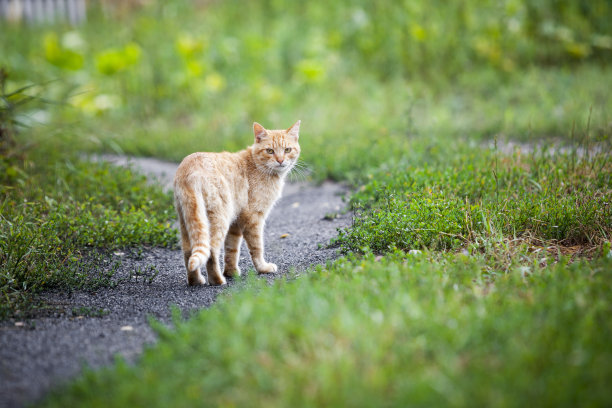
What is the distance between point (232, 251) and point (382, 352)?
2.27 m

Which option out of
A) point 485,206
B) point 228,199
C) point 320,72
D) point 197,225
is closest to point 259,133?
point 228,199

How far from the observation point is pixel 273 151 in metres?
4.66

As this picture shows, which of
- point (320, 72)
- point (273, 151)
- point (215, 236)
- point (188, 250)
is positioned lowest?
point (188, 250)

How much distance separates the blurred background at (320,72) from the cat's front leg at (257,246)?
10.4ft

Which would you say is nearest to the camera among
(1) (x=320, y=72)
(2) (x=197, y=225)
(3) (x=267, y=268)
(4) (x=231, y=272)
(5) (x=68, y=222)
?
(2) (x=197, y=225)

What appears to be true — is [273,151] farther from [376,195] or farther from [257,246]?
[376,195]

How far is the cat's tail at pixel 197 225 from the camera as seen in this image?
370 centimetres

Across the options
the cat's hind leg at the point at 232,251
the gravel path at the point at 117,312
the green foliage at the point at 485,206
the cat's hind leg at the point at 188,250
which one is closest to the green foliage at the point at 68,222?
the gravel path at the point at 117,312

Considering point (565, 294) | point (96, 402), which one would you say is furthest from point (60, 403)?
point (565, 294)

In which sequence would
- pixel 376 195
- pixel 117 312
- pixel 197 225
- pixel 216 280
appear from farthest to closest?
pixel 376 195, pixel 216 280, pixel 197 225, pixel 117 312

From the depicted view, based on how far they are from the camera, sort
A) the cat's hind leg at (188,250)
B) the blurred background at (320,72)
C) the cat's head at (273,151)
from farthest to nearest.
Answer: the blurred background at (320,72), the cat's head at (273,151), the cat's hind leg at (188,250)

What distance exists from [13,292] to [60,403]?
169 cm

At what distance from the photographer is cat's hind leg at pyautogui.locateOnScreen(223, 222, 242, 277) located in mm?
4465

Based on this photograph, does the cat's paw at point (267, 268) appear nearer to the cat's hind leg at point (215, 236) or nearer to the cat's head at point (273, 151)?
the cat's hind leg at point (215, 236)
